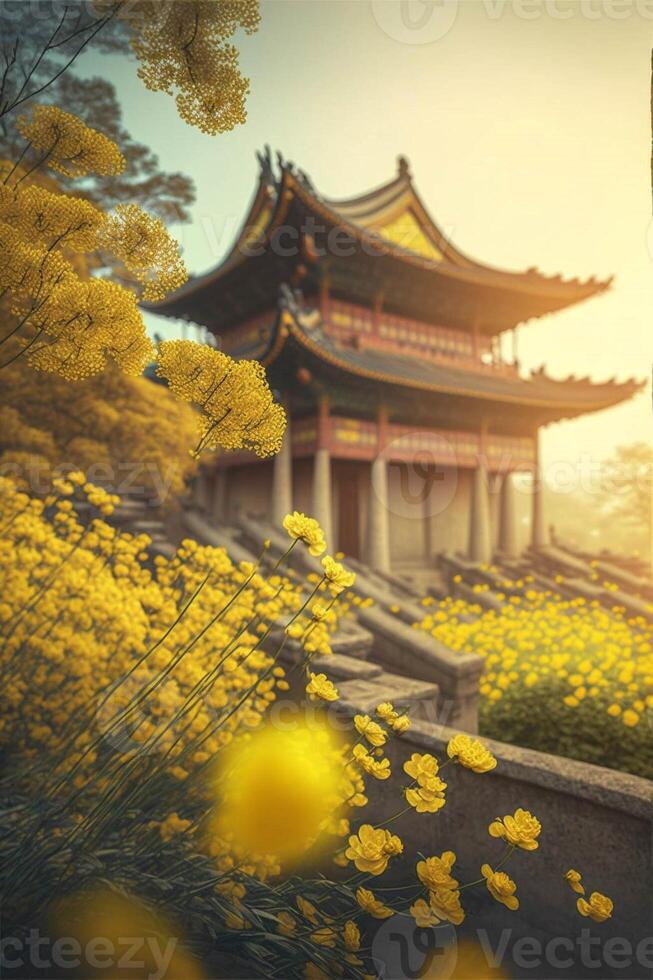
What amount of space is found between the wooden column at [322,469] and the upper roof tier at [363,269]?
269 centimetres

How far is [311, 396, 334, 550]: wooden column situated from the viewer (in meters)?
10.5

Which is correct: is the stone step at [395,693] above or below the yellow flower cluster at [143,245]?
below

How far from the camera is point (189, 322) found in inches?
571

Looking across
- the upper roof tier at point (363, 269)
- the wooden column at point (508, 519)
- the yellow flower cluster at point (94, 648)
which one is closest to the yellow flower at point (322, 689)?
the yellow flower cluster at point (94, 648)

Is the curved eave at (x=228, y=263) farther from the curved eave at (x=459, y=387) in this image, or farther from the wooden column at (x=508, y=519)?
the wooden column at (x=508, y=519)

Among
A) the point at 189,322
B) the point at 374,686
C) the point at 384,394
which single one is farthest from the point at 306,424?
the point at 374,686

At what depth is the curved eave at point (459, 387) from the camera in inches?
356

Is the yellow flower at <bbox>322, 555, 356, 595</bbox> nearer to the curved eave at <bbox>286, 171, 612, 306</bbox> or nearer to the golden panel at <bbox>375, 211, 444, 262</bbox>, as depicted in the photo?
the curved eave at <bbox>286, 171, 612, 306</bbox>

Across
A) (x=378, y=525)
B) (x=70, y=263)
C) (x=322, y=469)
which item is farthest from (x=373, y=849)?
(x=378, y=525)

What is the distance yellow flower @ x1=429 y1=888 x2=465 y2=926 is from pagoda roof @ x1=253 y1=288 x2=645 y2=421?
8.35 meters

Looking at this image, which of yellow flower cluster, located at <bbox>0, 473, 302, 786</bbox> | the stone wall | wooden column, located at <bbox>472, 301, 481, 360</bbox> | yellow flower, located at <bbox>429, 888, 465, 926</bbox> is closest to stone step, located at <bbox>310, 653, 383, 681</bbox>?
yellow flower cluster, located at <bbox>0, 473, 302, 786</bbox>

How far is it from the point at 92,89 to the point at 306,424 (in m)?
6.27

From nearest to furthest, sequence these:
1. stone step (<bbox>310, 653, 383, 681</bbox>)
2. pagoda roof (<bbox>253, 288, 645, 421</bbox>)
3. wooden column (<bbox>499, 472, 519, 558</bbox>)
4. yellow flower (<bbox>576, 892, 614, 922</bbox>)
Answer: yellow flower (<bbox>576, 892, 614, 922</bbox>)
stone step (<bbox>310, 653, 383, 681</bbox>)
pagoda roof (<bbox>253, 288, 645, 421</bbox>)
wooden column (<bbox>499, 472, 519, 558</bbox>)

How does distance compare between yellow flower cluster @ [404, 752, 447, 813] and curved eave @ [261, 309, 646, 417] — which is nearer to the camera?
yellow flower cluster @ [404, 752, 447, 813]
